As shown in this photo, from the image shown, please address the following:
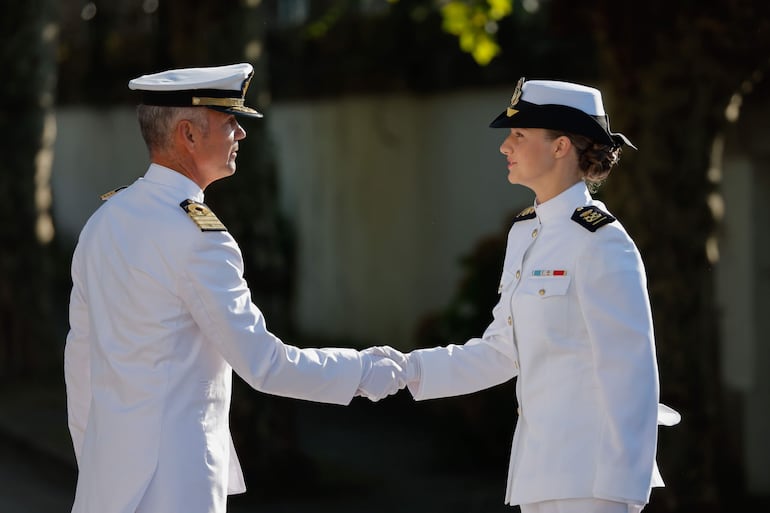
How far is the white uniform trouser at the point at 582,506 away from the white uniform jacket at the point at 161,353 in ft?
2.88

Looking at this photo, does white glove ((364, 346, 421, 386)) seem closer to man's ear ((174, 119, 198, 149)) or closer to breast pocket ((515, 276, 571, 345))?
breast pocket ((515, 276, 571, 345))

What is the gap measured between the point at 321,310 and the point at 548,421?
10.1 m

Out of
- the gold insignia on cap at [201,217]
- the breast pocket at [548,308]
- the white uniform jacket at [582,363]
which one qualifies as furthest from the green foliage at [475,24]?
the gold insignia on cap at [201,217]

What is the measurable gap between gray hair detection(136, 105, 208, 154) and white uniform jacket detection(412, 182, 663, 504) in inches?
43.0

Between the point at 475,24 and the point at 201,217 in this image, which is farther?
the point at 475,24

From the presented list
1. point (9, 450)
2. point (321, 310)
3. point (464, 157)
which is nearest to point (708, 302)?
point (464, 157)

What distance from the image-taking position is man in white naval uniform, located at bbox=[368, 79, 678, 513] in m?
3.60

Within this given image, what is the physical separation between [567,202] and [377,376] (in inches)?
31.8

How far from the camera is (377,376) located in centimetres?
408

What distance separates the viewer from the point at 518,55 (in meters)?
10.4

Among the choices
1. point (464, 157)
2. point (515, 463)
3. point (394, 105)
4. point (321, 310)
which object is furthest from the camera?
point (321, 310)

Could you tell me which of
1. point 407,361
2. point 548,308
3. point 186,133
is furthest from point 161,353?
point 548,308

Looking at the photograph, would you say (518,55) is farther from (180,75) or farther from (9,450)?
(180,75)

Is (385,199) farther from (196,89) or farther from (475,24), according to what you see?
(196,89)
